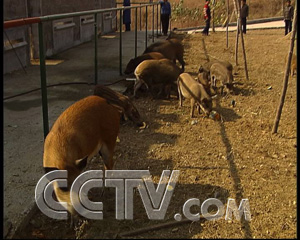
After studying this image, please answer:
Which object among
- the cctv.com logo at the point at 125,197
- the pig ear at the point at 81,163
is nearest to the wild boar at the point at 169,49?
the cctv.com logo at the point at 125,197

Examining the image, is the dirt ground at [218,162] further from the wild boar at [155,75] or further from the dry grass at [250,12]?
the dry grass at [250,12]

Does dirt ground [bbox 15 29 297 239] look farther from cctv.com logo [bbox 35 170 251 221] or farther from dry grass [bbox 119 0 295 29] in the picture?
dry grass [bbox 119 0 295 29]

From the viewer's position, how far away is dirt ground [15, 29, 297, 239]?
142 inches

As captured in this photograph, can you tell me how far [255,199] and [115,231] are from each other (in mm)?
1533

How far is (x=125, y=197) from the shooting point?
163 inches

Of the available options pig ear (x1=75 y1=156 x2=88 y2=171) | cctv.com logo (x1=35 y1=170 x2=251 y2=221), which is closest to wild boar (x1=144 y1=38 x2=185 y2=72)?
cctv.com logo (x1=35 y1=170 x2=251 y2=221)

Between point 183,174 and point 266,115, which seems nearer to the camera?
point 183,174

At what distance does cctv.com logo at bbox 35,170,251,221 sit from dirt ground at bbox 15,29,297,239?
7cm

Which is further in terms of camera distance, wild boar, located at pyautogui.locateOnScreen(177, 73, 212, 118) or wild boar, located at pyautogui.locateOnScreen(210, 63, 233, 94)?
wild boar, located at pyautogui.locateOnScreen(210, 63, 233, 94)

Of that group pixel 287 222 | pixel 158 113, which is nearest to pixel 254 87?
pixel 158 113

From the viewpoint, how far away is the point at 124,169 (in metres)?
4.86

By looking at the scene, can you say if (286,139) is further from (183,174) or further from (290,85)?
(290,85)

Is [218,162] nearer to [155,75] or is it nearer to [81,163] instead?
[81,163]

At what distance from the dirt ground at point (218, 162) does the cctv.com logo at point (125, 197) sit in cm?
7
